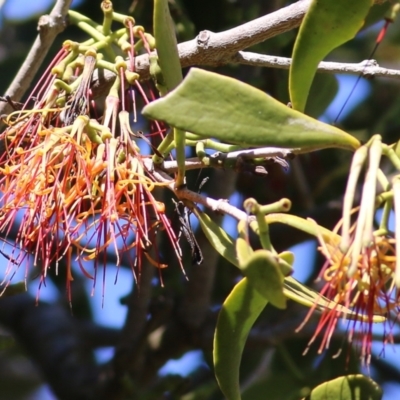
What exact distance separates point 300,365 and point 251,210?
43.2 inches

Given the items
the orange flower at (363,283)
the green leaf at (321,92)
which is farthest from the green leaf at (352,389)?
the green leaf at (321,92)

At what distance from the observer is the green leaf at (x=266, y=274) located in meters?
0.63

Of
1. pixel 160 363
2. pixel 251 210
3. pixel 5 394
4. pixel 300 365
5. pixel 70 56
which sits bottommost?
pixel 5 394

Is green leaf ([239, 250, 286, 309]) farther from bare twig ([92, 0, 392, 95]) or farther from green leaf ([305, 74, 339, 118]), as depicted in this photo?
green leaf ([305, 74, 339, 118])

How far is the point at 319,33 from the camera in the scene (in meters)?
0.77

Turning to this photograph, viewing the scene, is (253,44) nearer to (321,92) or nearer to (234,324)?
(234,324)

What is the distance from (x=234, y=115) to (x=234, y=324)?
0.23 meters

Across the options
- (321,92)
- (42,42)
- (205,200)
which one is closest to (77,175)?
(205,200)

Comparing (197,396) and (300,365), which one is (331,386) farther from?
(300,365)

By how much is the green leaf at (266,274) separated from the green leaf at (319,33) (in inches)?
8.4

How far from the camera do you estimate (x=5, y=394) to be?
2.63 meters

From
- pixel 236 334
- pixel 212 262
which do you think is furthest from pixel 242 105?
pixel 212 262

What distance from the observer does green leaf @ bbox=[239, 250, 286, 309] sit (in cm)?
63

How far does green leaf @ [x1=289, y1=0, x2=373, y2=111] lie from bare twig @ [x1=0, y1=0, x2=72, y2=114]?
396 millimetres
